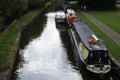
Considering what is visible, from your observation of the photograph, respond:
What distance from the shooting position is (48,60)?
29.8 meters

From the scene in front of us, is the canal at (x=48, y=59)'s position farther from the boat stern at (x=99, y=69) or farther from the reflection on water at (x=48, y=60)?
the boat stern at (x=99, y=69)

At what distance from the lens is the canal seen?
24.9 metres

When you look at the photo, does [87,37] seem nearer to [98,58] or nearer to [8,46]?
[98,58]

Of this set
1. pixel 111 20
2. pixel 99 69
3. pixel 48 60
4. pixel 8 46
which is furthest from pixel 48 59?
pixel 111 20

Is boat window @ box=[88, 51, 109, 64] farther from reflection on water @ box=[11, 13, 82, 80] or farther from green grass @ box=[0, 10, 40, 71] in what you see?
green grass @ box=[0, 10, 40, 71]

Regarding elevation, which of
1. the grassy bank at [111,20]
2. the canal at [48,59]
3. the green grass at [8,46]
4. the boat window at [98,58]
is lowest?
the grassy bank at [111,20]

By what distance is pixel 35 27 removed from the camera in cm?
5122

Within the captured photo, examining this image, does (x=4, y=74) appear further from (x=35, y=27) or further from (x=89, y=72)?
(x=35, y=27)

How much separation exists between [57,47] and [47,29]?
553 inches

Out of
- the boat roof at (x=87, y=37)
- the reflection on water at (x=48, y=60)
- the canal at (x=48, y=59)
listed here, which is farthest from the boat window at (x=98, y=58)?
the reflection on water at (x=48, y=60)

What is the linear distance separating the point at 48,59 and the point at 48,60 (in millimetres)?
381

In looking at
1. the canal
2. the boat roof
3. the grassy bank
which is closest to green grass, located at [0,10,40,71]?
the canal

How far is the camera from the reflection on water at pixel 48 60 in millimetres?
25156

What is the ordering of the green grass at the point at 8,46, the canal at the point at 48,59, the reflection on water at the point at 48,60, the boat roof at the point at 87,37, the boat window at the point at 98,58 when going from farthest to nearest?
1. the reflection on water at the point at 48,60
2. the canal at the point at 48,59
3. the green grass at the point at 8,46
4. the boat roof at the point at 87,37
5. the boat window at the point at 98,58
